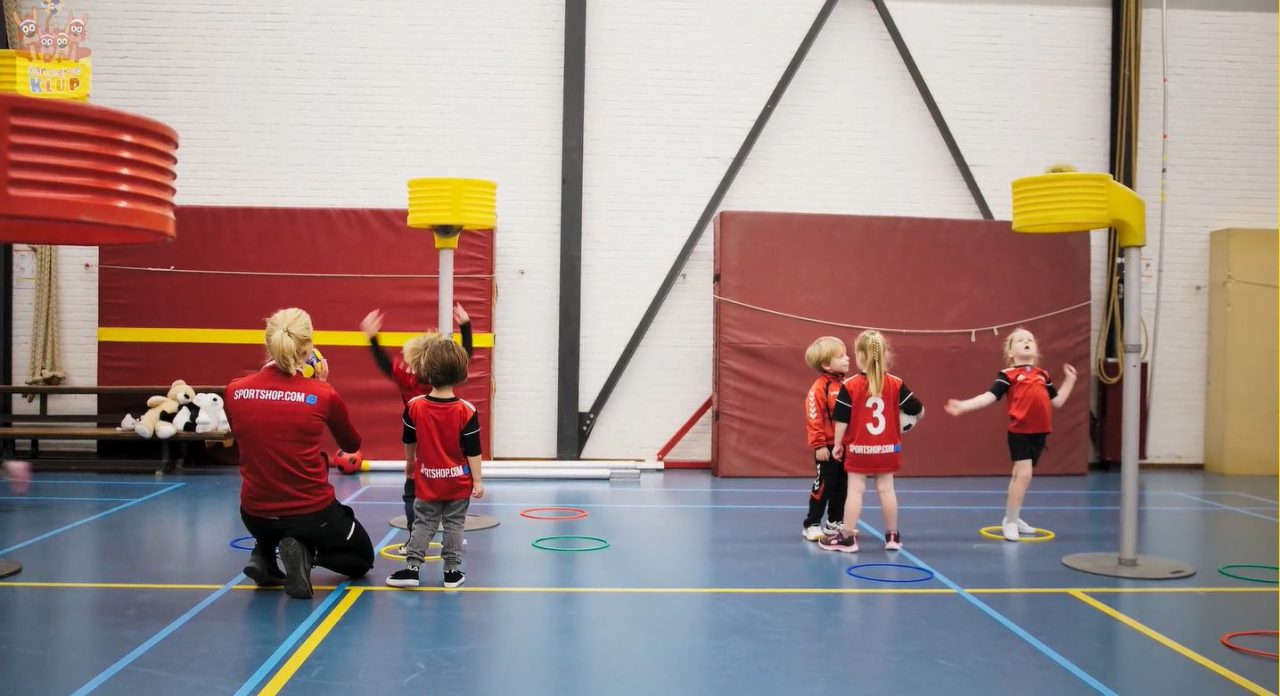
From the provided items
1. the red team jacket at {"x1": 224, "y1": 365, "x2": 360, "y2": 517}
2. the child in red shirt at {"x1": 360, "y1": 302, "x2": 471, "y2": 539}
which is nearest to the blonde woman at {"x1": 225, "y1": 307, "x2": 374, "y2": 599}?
the red team jacket at {"x1": 224, "y1": 365, "x2": 360, "y2": 517}

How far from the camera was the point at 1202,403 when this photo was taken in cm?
1185

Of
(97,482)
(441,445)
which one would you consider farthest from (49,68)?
(97,482)

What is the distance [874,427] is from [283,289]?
21.9 feet

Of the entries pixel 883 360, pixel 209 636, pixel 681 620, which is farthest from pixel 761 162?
pixel 209 636

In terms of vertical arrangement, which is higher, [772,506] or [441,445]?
[441,445]

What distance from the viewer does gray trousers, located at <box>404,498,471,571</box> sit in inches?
221

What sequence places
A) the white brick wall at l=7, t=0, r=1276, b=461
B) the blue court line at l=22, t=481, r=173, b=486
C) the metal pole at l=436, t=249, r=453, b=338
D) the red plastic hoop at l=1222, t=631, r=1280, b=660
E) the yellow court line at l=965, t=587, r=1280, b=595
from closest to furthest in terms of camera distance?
the red plastic hoop at l=1222, t=631, r=1280, b=660 < the yellow court line at l=965, t=587, r=1280, b=595 < the metal pole at l=436, t=249, r=453, b=338 < the blue court line at l=22, t=481, r=173, b=486 < the white brick wall at l=7, t=0, r=1276, b=461

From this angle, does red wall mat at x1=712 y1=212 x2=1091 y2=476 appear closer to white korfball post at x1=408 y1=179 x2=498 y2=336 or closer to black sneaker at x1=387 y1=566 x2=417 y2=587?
white korfball post at x1=408 y1=179 x2=498 y2=336

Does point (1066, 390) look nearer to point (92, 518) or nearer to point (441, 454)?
point (441, 454)

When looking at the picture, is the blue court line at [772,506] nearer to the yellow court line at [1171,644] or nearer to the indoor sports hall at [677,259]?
the indoor sports hall at [677,259]

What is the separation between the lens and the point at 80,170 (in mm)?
1926

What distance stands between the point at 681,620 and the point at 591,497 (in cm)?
398

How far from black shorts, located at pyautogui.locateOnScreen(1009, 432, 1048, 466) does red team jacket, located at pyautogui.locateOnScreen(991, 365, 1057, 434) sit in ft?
0.13

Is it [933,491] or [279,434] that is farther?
[933,491]
